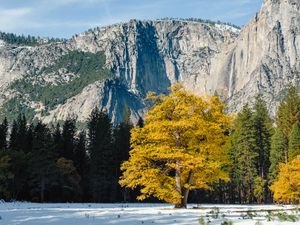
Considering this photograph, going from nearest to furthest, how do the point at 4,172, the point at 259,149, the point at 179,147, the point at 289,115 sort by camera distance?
the point at 179,147 < the point at 4,172 < the point at 259,149 < the point at 289,115

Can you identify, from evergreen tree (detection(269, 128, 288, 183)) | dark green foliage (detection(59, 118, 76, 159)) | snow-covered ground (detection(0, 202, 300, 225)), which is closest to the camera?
snow-covered ground (detection(0, 202, 300, 225))

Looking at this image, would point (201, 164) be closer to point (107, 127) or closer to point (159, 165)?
point (159, 165)

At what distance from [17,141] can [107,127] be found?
627 inches

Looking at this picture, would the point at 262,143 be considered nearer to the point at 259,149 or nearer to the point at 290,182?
the point at 259,149

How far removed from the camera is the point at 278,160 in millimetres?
66375

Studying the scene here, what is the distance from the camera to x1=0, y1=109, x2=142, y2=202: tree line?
62156mm

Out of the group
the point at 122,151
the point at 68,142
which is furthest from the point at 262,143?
→ the point at 68,142

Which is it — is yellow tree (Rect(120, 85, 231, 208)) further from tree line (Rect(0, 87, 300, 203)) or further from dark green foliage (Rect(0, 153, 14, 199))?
dark green foliage (Rect(0, 153, 14, 199))

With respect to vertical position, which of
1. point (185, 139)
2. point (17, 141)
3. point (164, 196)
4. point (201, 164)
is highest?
point (17, 141)

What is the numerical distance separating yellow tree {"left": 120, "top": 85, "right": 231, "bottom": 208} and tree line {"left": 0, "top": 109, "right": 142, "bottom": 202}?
26768mm

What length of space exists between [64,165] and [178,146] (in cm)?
3693

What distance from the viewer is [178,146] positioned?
3325 centimetres

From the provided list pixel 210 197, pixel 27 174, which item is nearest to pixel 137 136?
pixel 27 174

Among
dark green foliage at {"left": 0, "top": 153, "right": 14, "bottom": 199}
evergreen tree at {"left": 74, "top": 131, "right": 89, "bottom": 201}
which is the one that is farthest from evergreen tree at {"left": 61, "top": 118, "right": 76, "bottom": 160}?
dark green foliage at {"left": 0, "top": 153, "right": 14, "bottom": 199}
